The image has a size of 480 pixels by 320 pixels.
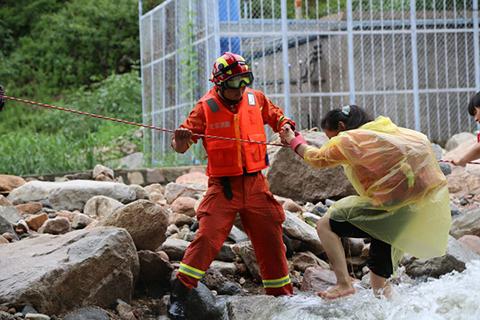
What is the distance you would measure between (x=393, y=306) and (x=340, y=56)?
7653 mm

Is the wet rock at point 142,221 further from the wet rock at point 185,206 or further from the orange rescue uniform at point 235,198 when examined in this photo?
the wet rock at point 185,206

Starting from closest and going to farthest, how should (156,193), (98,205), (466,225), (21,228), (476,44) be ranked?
(21,228), (466,225), (98,205), (156,193), (476,44)

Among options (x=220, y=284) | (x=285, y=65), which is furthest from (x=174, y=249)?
(x=285, y=65)

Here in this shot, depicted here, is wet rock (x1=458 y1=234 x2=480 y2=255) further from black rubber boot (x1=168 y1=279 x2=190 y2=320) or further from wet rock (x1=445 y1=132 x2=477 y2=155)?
wet rock (x1=445 y1=132 x2=477 y2=155)

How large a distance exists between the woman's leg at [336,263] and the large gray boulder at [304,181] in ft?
10.1

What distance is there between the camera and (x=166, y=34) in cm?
1371

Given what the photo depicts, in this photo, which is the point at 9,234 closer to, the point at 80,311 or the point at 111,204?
the point at 111,204

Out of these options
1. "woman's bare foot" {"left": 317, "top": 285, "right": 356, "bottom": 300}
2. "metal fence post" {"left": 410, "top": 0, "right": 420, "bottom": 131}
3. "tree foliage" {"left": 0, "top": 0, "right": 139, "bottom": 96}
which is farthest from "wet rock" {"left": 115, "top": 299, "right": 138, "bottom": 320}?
"tree foliage" {"left": 0, "top": 0, "right": 139, "bottom": 96}

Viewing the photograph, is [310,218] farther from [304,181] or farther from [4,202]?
[4,202]

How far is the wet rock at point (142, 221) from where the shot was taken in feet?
20.5

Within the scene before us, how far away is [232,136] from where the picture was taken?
18.5 ft

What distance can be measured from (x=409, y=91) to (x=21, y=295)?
8.42 m

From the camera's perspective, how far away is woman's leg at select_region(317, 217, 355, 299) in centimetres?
528

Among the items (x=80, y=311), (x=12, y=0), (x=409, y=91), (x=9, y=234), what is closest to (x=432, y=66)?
(x=409, y=91)
